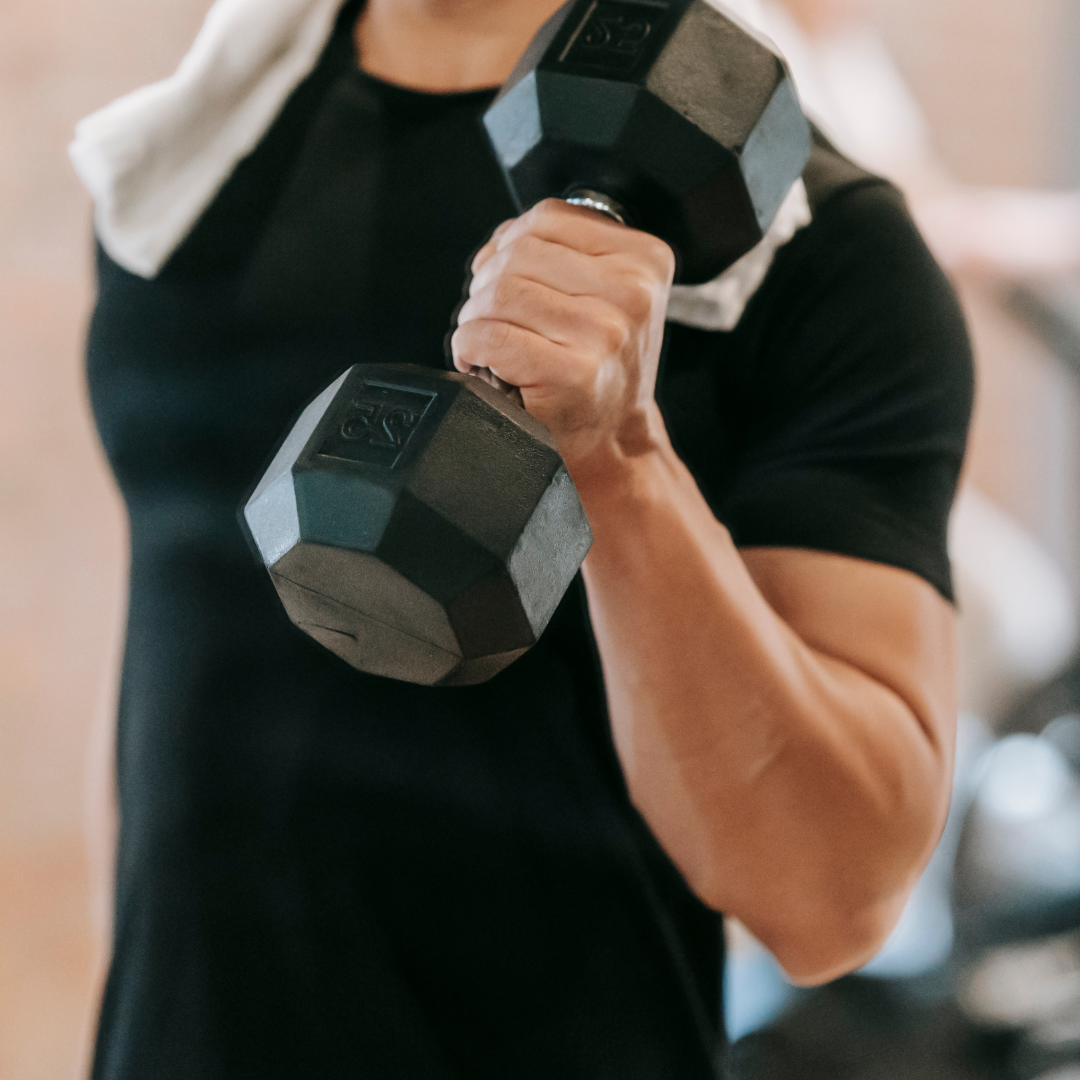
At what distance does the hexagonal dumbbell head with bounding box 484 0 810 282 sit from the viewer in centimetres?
41

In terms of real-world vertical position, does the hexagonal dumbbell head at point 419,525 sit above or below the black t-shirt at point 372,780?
above

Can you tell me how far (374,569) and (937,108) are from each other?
2.08 meters

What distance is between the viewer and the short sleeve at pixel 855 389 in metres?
0.50

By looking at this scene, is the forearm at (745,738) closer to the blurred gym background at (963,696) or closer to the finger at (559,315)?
the finger at (559,315)

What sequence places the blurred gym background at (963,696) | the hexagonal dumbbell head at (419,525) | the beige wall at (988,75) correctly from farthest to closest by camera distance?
the beige wall at (988,75) < the blurred gym background at (963,696) < the hexagonal dumbbell head at (419,525)

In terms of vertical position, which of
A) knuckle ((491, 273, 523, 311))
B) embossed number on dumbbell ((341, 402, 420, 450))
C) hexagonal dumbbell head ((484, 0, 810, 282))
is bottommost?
embossed number on dumbbell ((341, 402, 420, 450))

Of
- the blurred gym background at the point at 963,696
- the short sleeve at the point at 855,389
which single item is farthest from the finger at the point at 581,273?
the blurred gym background at the point at 963,696

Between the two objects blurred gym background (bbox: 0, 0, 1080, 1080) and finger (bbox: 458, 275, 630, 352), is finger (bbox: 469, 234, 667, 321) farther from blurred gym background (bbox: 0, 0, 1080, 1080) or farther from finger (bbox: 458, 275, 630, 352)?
blurred gym background (bbox: 0, 0, 1080, 1080)

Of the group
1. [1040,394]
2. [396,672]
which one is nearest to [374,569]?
[396,672]

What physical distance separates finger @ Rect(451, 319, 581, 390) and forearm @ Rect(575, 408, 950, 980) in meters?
0.07

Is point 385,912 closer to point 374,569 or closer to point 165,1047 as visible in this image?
point 165,1047

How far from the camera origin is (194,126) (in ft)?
2.13

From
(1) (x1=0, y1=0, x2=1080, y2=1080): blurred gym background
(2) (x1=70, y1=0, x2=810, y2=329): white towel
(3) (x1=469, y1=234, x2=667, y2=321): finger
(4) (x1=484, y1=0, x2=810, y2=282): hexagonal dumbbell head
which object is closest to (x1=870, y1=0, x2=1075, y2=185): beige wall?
(1) (x1=0, y1=0, x2=1080, y2=1080): blurred gym background

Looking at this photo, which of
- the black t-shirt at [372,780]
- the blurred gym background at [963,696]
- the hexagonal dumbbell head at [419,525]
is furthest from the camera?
the blurred gym background at [963,696]
